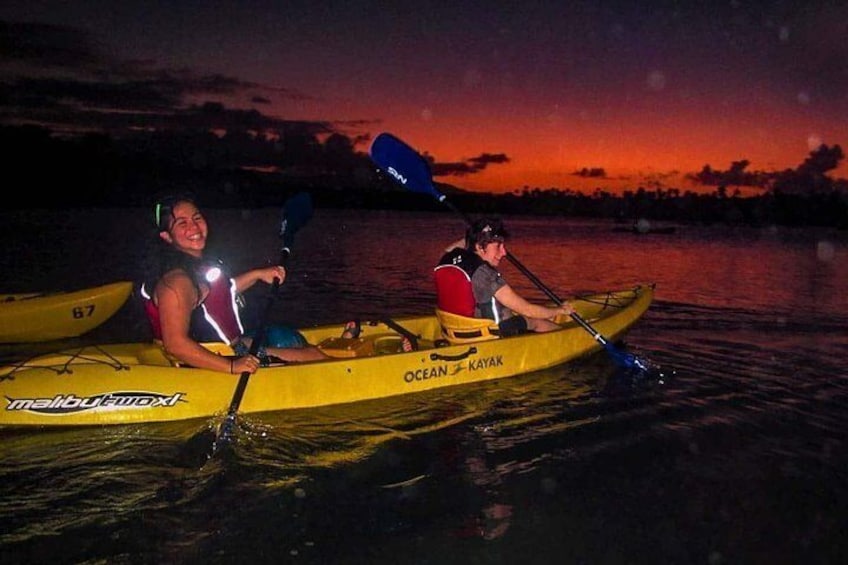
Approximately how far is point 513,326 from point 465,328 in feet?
3.07

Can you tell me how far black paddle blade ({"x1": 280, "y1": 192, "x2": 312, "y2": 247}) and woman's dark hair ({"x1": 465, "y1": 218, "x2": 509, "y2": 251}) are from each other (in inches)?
97.2

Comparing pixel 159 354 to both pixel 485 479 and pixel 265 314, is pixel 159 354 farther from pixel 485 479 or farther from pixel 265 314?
pixel 485 479

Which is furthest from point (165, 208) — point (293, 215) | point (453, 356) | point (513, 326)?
point (513, 326)

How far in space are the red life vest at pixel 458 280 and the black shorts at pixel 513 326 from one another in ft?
2.57

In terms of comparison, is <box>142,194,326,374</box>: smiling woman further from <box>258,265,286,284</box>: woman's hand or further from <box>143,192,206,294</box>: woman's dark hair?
<box>258,265,286,284</box>: woman's hand

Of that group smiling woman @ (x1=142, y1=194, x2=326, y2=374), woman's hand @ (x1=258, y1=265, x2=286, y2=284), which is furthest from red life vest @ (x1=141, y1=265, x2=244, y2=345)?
woman's hand @ (x1=258, y1=265, x2=286, y2=284)

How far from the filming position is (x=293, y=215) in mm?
8812

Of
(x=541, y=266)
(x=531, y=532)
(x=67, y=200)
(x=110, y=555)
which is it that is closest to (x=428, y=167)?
(x=531, y=532)

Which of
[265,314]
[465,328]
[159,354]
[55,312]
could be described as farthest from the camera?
[55,312]

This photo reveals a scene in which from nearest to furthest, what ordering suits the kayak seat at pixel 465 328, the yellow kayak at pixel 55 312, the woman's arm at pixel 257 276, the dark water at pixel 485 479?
the dark water at pixel 485 479
the woman's arm at pixel 257 276
the kayak seat at pixel 465 328
the yellow kayak at pixel 55 312

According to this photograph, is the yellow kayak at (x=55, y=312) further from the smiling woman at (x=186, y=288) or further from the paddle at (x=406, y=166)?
the smiling woman at (x=186, y=288)

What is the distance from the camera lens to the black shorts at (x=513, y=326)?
8080mm

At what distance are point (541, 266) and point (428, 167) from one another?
17.7 metres

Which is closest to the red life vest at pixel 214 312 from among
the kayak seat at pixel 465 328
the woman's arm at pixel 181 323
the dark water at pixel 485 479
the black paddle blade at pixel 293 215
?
the woman's arm at pixel 181 323
